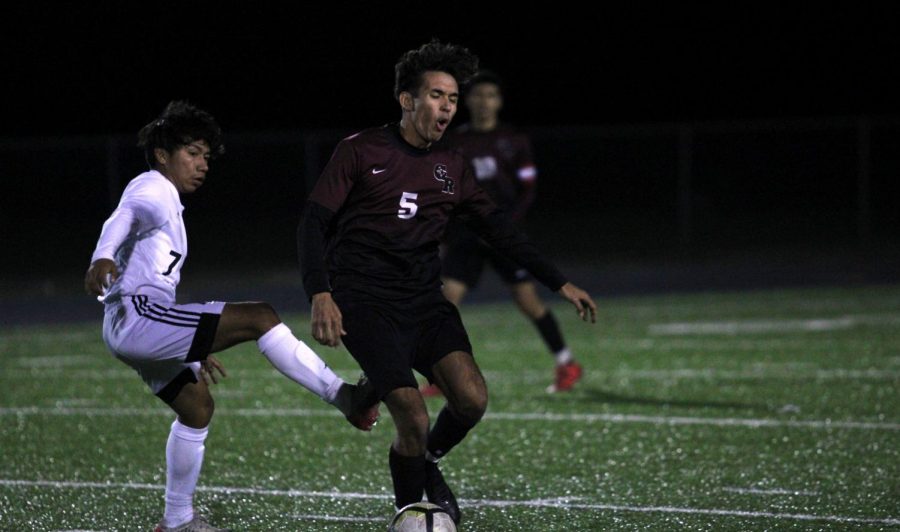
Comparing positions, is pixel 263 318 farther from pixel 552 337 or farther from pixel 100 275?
pixel 552 337

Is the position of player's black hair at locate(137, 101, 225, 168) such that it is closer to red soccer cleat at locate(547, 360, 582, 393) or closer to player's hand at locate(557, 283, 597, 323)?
player's hand at locate(557, 283, 597, 323)

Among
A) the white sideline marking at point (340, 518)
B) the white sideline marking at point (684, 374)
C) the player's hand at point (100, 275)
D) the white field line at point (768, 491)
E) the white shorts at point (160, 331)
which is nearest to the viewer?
the player's hand at point (100, 275)

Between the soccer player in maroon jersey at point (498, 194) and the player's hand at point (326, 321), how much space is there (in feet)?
14.4

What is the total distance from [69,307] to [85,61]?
17015mm

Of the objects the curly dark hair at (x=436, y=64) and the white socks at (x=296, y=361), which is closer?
the white socks at (x=296, y=361)

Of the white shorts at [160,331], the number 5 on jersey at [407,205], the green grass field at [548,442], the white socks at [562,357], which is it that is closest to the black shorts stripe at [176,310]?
the white shorts at [160,331]

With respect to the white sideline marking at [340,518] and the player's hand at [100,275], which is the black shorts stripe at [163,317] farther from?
the white sideline marking at [340,518]

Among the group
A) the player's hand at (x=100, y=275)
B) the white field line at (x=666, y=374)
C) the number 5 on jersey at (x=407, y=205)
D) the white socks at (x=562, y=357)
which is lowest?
the white field line at (x=666, y=374)

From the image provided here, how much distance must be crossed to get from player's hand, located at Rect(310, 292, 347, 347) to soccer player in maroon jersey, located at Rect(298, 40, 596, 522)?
Result: 151 millimetres

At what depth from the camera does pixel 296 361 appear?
204 inches

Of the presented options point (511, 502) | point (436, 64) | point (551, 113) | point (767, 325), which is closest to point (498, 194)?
point (511, 502)

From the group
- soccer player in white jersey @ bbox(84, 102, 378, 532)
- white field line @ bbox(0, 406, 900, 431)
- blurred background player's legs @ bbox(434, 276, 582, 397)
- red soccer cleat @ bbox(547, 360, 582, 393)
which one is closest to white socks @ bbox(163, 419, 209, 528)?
soccer player in white jersey @ bbox(84, 102, 378, 532)

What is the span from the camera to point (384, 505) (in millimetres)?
6055

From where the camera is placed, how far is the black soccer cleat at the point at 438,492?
568cm
